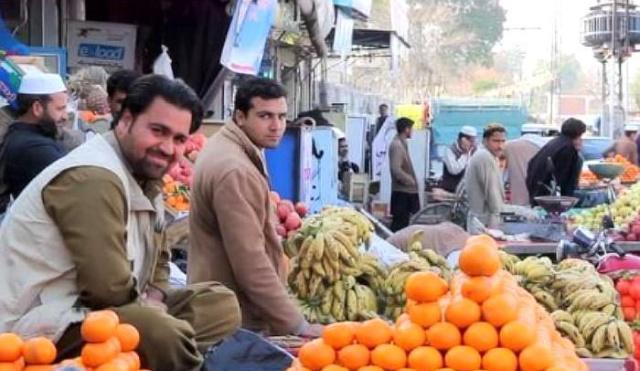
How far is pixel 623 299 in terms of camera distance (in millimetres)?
6496

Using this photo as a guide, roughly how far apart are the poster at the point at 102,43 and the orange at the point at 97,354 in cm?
742

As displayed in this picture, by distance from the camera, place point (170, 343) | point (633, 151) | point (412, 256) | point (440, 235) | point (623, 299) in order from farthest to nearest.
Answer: point (633, 151) → point (440, 235) → point (623, 299) → point (412, 256) → point (170, 343)

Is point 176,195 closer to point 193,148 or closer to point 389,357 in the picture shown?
point 193,148

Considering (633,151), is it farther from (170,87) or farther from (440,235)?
(170,87)

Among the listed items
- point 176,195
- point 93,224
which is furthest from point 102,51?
point 93,224

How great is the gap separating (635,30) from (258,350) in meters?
25.4

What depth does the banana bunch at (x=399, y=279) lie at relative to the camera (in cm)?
571

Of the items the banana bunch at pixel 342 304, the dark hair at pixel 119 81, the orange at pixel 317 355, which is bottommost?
the banana bunch at pixel 342 304

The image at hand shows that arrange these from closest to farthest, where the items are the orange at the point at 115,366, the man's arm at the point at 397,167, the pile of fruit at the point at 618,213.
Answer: the orange at the point at 115,366
the pile of fruit at the point at 618,213
the man's arm at the point at 397,167

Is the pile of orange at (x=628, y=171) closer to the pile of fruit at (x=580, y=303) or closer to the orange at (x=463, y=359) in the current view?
the pile of fruit at (x=580, y=303)

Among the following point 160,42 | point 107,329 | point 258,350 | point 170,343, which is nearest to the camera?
point 107,329

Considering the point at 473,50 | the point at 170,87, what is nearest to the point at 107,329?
the point at 170,87

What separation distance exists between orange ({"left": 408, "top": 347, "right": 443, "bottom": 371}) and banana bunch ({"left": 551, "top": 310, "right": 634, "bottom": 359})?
2.01 m

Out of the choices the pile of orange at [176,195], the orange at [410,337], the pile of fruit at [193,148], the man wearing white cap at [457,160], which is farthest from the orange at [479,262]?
the man wearing white cap at [457,160]
